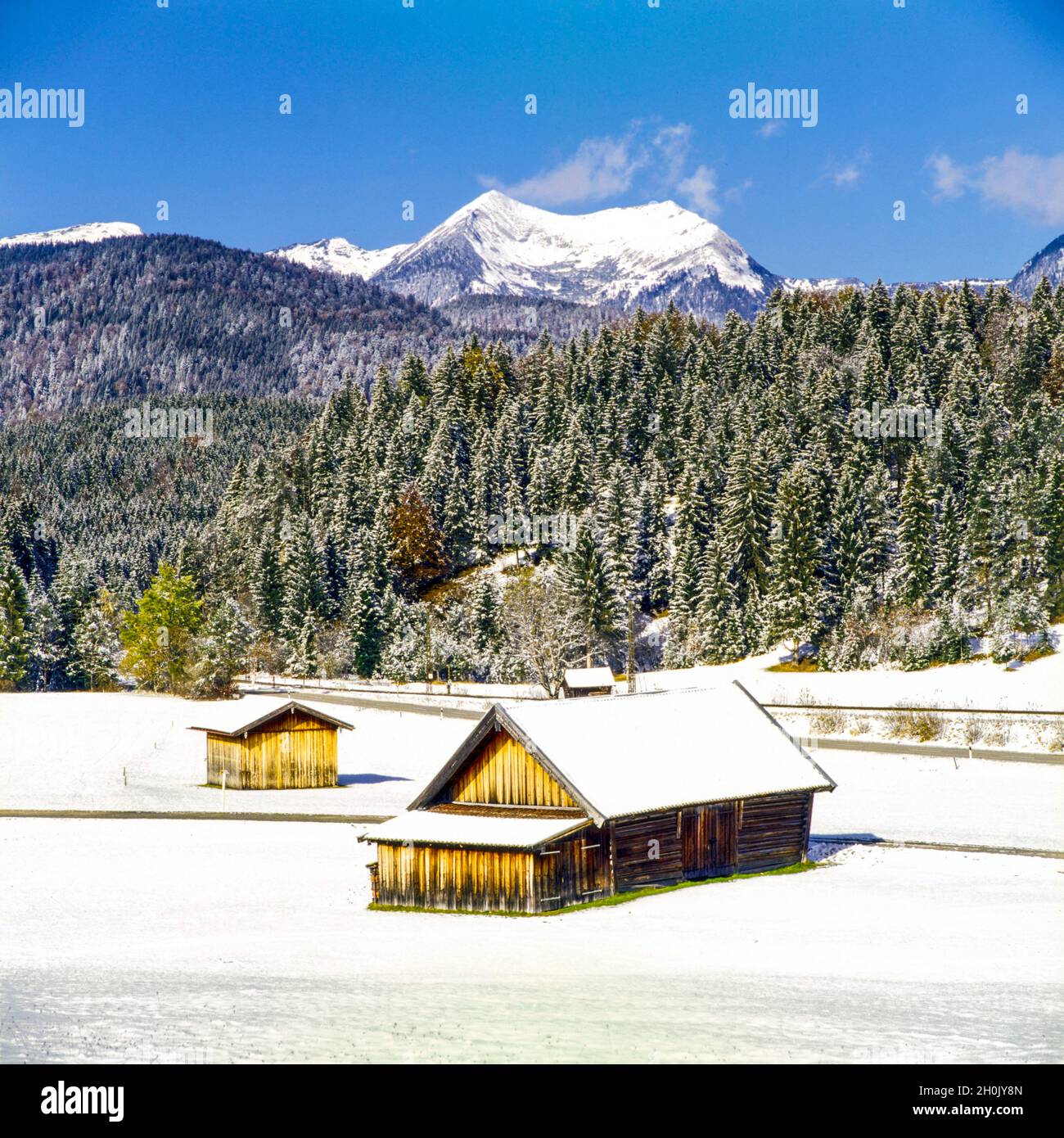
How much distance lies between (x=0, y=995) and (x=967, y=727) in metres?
50.7

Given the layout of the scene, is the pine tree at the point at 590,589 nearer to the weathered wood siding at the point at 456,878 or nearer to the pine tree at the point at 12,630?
the pine tree at the point at 12,630

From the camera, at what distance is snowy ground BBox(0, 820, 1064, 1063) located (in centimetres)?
1627

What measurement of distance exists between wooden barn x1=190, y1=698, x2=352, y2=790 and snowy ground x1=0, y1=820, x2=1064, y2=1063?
15.2 m

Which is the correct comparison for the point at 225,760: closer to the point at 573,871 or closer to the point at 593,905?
the point at 573,871

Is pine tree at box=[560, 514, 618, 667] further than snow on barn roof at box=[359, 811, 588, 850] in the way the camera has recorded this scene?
Yes

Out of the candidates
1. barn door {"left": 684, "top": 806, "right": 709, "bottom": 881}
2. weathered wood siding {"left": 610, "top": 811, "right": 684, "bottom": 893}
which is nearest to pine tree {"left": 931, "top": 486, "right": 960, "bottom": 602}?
barn door {"left": 684, "top": 806, "right": 709, "bottom": 881}

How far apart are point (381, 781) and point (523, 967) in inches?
1314

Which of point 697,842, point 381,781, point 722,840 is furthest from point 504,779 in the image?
point 381,781

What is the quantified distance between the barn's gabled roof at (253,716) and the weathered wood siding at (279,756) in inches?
13.8

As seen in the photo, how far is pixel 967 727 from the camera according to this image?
193 ft

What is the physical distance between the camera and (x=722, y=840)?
107 ft

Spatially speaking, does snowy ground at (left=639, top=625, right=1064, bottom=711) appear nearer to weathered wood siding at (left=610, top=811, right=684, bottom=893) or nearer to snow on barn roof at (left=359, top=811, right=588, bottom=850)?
weathered wood siding at (left=610, top=811, right=684, bottom=893)

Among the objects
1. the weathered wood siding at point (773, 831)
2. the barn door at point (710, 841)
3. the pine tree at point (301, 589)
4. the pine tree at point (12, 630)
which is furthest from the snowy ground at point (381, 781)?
the pine tree at point (301, 589)

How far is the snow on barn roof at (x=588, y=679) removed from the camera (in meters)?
82.2
